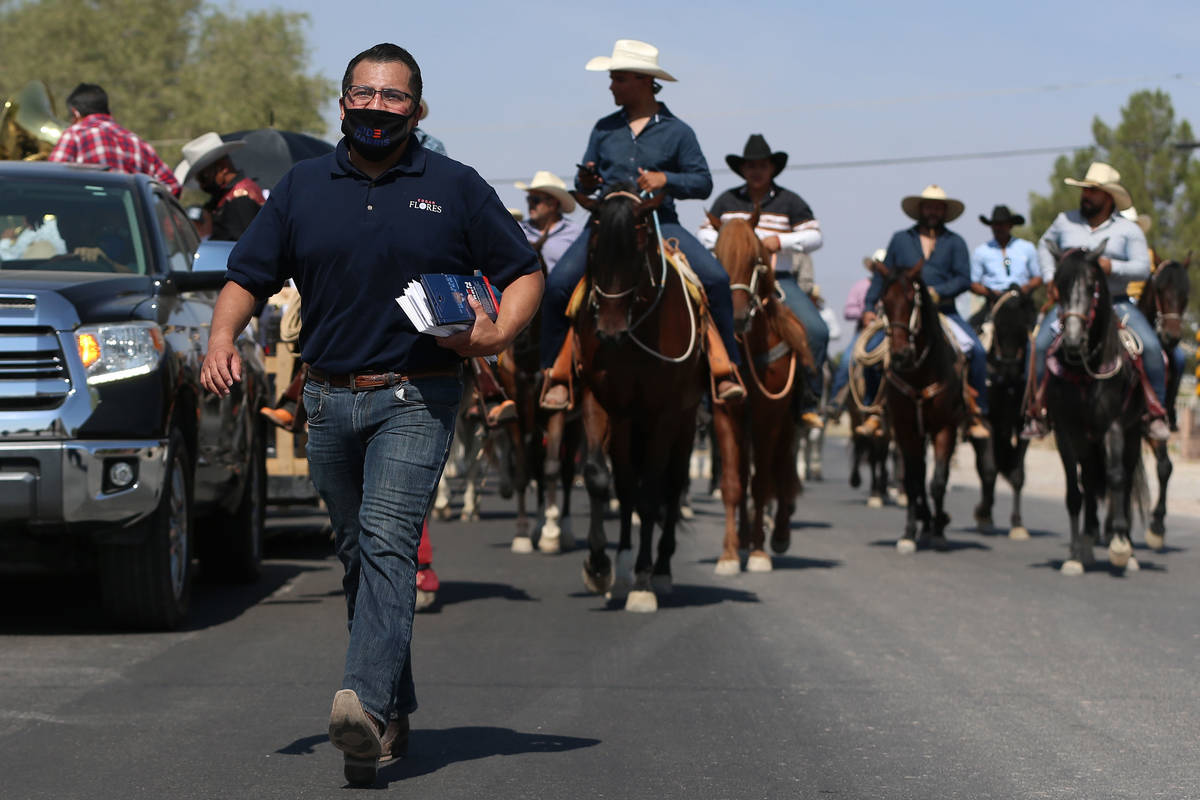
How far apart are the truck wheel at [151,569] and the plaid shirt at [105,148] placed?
5.00 metres

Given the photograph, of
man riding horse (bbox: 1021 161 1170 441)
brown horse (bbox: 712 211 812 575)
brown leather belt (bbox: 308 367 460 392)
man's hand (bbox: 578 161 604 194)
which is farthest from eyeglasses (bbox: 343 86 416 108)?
man riding horse (bbox: 1021 161 1170 441)

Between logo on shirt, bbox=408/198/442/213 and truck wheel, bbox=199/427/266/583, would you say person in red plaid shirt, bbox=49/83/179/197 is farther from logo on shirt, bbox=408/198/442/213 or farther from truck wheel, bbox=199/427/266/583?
logo on shirt, bbox=408/198/442/213

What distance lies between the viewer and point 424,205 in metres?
6.45

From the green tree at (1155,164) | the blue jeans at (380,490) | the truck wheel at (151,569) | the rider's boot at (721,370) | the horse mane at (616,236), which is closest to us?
the blue jeans at (380,490)

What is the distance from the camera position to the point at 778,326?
1480cm

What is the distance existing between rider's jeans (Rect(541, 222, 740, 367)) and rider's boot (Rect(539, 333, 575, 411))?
128 mm

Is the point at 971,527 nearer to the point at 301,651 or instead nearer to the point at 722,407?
the point at 722,407

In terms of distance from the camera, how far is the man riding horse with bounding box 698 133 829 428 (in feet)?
50.7

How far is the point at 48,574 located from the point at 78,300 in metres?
3.77

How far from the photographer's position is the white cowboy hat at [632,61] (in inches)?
487

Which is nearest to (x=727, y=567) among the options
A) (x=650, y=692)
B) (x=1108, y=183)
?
(x=1108, y=183)

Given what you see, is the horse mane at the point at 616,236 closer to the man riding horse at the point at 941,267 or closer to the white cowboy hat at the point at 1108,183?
the white cowboy hat at the point at 1108,183

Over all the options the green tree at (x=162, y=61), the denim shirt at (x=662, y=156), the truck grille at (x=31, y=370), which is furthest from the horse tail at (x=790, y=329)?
the green tree at (x=162, y=61)

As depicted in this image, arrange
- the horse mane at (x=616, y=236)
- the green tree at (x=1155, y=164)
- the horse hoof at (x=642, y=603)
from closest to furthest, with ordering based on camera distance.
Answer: the horse mane at (x=616, y=236)
the horse hoof at (x=642, y=603)
the green tree at (x=1155, y=164)
